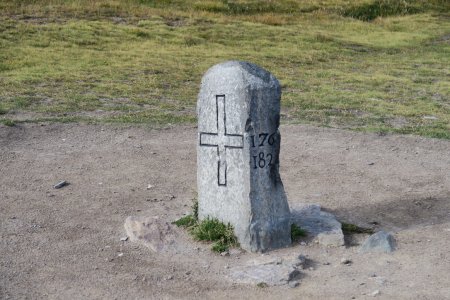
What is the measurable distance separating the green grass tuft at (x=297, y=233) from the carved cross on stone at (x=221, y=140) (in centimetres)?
113

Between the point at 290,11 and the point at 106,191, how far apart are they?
98.6 feet

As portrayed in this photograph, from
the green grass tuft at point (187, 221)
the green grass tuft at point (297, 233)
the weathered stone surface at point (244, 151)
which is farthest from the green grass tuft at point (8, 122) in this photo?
the green grass tuft at point (297, 233)

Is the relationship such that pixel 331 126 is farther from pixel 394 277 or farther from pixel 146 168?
pixel 394 277

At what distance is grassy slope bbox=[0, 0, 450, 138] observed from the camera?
720 inches

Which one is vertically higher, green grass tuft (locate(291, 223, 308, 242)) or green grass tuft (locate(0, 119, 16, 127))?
green grass tuft (locate(0, 119, 16, 127))

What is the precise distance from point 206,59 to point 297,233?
16396 mm

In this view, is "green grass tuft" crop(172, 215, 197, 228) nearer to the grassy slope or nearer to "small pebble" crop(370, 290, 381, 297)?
"small pebble" crop(370, 290, 381, 297)

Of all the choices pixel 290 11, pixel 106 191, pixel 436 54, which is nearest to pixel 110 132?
pixel 106 191

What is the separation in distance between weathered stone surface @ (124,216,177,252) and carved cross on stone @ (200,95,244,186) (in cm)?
100

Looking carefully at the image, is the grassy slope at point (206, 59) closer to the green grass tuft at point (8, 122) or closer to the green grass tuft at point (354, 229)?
the green grass tuft at point (8, 122)

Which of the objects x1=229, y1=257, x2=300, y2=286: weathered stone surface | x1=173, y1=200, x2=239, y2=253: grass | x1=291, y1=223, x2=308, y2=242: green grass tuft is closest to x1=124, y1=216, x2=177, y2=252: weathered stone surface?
x1=173, y1=200, x2=239, y2=253: grass

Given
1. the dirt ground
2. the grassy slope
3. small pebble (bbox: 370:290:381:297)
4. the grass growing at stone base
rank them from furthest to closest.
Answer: the grassy slope, the grass growing at stone base, the dirt ground, small pebble (bbox: 370:290:381:297)

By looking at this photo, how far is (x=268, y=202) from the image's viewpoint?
9992 mm

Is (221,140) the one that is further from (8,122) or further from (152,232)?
(8,122)
